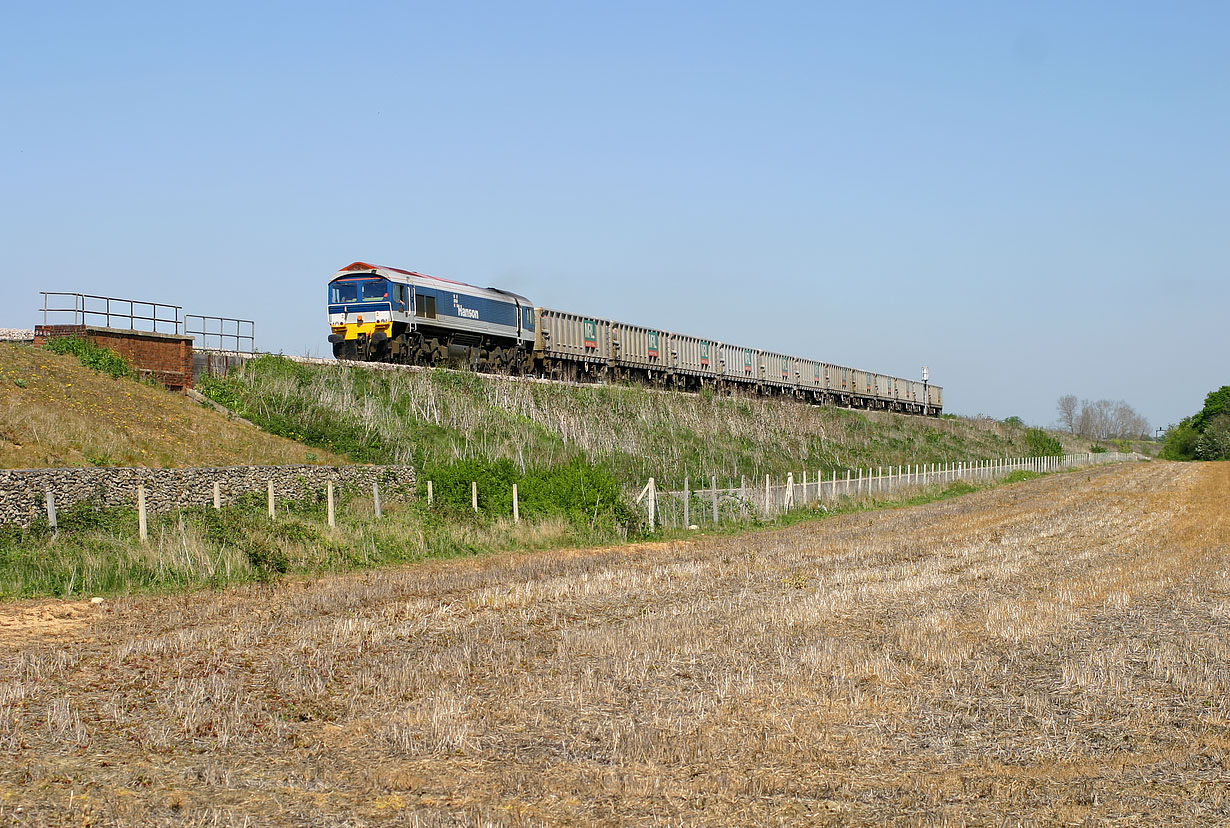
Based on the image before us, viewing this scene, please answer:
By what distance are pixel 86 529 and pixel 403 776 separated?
13346 millimetres

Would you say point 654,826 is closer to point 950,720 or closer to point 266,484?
point 950,720

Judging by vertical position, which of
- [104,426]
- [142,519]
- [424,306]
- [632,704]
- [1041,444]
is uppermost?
[424,306]

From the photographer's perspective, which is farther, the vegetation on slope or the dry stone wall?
the vegetation on slope

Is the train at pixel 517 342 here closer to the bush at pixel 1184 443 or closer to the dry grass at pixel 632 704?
the dry grass at pixel 632 704

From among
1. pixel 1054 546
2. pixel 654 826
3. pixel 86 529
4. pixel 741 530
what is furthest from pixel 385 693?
pixel 741 530

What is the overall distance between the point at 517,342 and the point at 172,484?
2575 cm

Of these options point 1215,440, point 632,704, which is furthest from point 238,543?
point 1215,440

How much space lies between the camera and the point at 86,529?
59.8ft

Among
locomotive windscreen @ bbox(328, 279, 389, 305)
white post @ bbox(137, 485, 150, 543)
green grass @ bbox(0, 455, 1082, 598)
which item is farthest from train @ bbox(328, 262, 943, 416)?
white post @ bbox(137, 485, 150, 543)

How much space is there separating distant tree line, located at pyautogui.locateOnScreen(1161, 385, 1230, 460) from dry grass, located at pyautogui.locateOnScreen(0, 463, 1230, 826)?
10108 cm

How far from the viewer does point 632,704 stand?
8.96 metres

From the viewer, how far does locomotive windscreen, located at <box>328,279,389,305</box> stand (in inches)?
1476

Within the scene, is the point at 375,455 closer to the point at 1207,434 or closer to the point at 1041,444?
the point at 1041,444

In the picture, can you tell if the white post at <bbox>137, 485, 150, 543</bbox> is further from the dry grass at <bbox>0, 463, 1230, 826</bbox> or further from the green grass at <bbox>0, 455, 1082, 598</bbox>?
the dry grass at <bbox>0, 463, 1230, 826</bbox>
